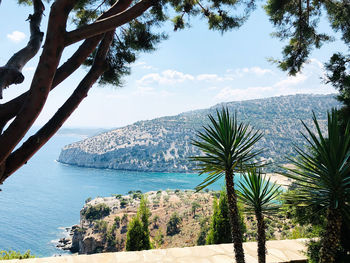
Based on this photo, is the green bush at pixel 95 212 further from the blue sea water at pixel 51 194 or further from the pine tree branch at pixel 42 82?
the pine tree branch at pixel 42 82

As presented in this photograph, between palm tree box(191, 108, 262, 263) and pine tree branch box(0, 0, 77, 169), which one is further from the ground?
pine tree branch box(0, 0, 77, 169)

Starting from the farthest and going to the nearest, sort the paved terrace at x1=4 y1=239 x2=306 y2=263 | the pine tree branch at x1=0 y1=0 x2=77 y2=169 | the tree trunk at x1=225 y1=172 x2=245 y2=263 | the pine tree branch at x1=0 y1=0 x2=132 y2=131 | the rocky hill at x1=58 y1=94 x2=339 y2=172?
the rocky hill at x1=58 y1=94 x2=339 y2=172 → the paved terrace at x1=4 y1=239 x2=306 y2=263 → the tree trunk at x1=225 y1=172 x2=245 y2=263 → the pine tree branch at x1=0 y1=0 x2=132 y2=131 → the pine tree branch at x1=0 y1=0 x2=77 y2=169

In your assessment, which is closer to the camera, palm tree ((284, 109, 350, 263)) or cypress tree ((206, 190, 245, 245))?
palm tree ((284, 109, 350, 263))

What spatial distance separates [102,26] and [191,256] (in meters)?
→ 2.67

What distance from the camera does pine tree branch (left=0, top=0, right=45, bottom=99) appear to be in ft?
4.68

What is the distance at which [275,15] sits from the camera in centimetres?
318

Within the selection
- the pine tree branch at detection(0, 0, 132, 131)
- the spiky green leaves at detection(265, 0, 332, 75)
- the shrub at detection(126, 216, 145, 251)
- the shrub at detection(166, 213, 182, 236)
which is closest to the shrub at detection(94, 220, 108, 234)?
the shrub at detection(166, 213, 182, 236)

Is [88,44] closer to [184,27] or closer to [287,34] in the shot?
[184,27]

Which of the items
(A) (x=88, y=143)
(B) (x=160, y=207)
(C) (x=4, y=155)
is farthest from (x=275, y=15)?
(A) (x=88, y=143)

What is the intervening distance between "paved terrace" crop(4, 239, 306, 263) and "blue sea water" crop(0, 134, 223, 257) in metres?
29.8

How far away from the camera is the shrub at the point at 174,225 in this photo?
2327cm

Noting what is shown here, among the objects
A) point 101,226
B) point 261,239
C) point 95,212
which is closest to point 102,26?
point 261,239

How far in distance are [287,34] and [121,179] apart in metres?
59.2

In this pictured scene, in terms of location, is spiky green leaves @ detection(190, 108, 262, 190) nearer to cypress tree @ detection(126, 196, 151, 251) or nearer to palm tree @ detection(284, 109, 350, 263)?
palm tree @ detection(284, 109, 350, 263)
